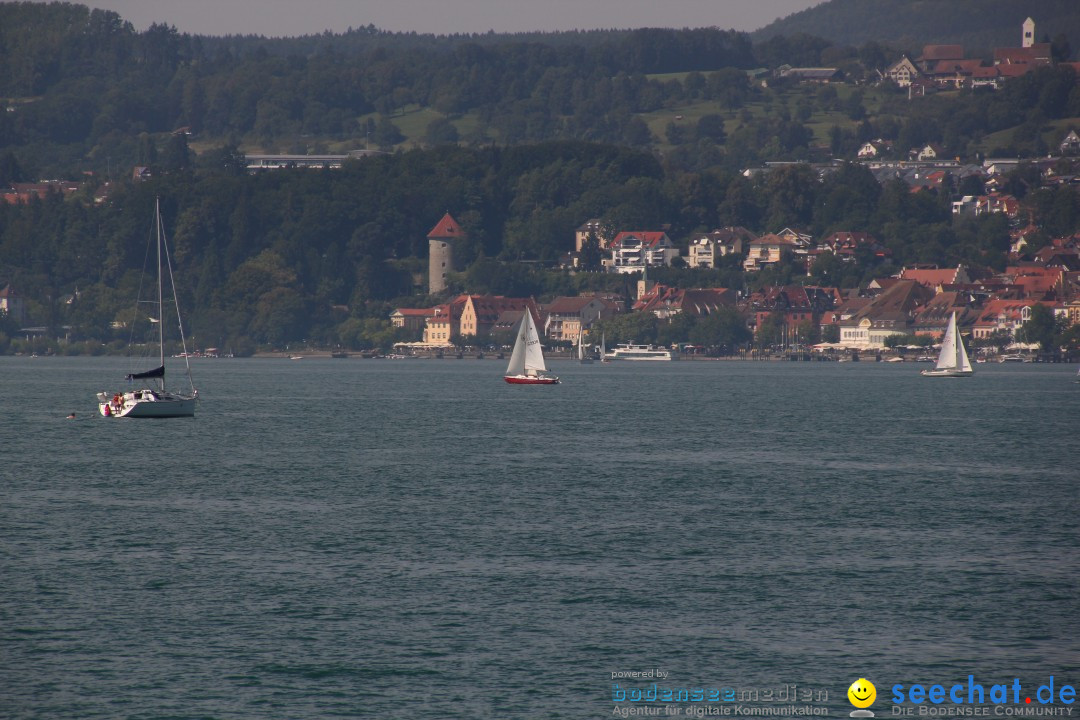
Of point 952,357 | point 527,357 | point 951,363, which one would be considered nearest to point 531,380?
point 527,357

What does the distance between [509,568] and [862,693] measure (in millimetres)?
11590

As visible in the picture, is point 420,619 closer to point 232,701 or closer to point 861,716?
point 232,701

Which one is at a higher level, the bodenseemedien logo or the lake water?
the lake water

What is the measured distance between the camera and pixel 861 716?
964 inches

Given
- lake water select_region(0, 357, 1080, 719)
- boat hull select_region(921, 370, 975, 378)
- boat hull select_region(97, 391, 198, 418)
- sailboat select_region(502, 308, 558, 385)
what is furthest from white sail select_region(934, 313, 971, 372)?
boat hull select_region(97, 391, 198, 418)

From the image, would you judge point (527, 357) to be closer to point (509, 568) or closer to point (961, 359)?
point (961, 359)

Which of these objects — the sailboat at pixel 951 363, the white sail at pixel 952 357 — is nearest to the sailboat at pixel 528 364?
the sailboat at pixel 951 363

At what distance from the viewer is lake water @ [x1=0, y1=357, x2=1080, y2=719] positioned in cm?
2647

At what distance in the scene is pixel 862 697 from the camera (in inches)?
982

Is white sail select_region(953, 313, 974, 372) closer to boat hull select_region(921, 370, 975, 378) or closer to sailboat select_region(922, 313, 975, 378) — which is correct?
sailboat select_region(922, 313, 975, 378)

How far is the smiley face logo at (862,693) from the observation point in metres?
24.8

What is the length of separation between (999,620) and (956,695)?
16.9 ft

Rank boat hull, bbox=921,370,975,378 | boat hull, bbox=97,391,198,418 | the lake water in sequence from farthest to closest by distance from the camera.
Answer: boat hull, bbox=921,370,975,378 < boat hull, bbox=97,391,198,418 < the lake water

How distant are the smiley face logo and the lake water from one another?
250 millimetres
